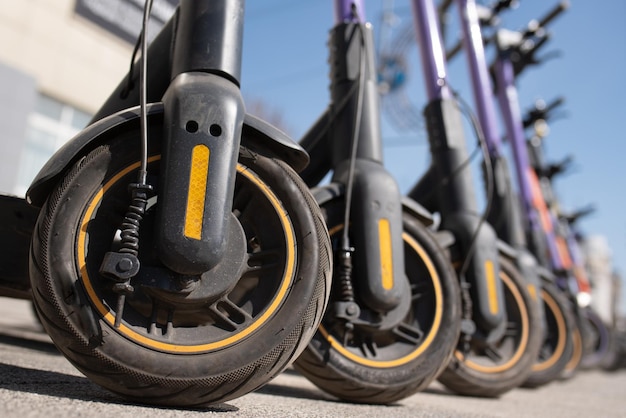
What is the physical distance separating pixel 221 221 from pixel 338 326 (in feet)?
2.37

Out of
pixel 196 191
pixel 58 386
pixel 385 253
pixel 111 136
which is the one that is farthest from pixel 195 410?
pixel 385 253

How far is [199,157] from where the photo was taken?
1369mm

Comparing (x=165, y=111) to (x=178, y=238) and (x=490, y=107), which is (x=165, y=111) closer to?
(x=178, y=238)

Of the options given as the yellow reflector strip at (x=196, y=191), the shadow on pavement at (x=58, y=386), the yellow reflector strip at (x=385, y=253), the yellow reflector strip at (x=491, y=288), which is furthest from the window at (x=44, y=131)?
the yellow reflector strip at (x=196, y=191)

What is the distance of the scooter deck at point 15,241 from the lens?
1.71 m

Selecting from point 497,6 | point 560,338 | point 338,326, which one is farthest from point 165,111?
point 497,6

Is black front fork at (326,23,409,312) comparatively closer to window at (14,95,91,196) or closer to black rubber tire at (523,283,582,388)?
black rubber tire at (523,283,582,388)

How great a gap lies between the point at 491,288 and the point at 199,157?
1.76m

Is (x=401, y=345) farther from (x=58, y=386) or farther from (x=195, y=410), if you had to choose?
(x=58, y=386)

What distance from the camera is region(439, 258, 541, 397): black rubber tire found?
259 centimetres

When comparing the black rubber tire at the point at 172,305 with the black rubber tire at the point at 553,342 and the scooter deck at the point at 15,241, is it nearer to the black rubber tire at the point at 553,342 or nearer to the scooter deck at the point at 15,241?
the scooter deck at the point at 15,241

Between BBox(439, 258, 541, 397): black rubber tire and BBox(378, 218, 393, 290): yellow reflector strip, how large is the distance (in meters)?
0.84

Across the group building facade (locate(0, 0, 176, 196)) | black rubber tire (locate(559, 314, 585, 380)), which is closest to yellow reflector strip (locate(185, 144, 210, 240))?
black rubber tire (locate(559, 314, 585, 380))

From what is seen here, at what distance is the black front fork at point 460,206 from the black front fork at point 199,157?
1586mm
